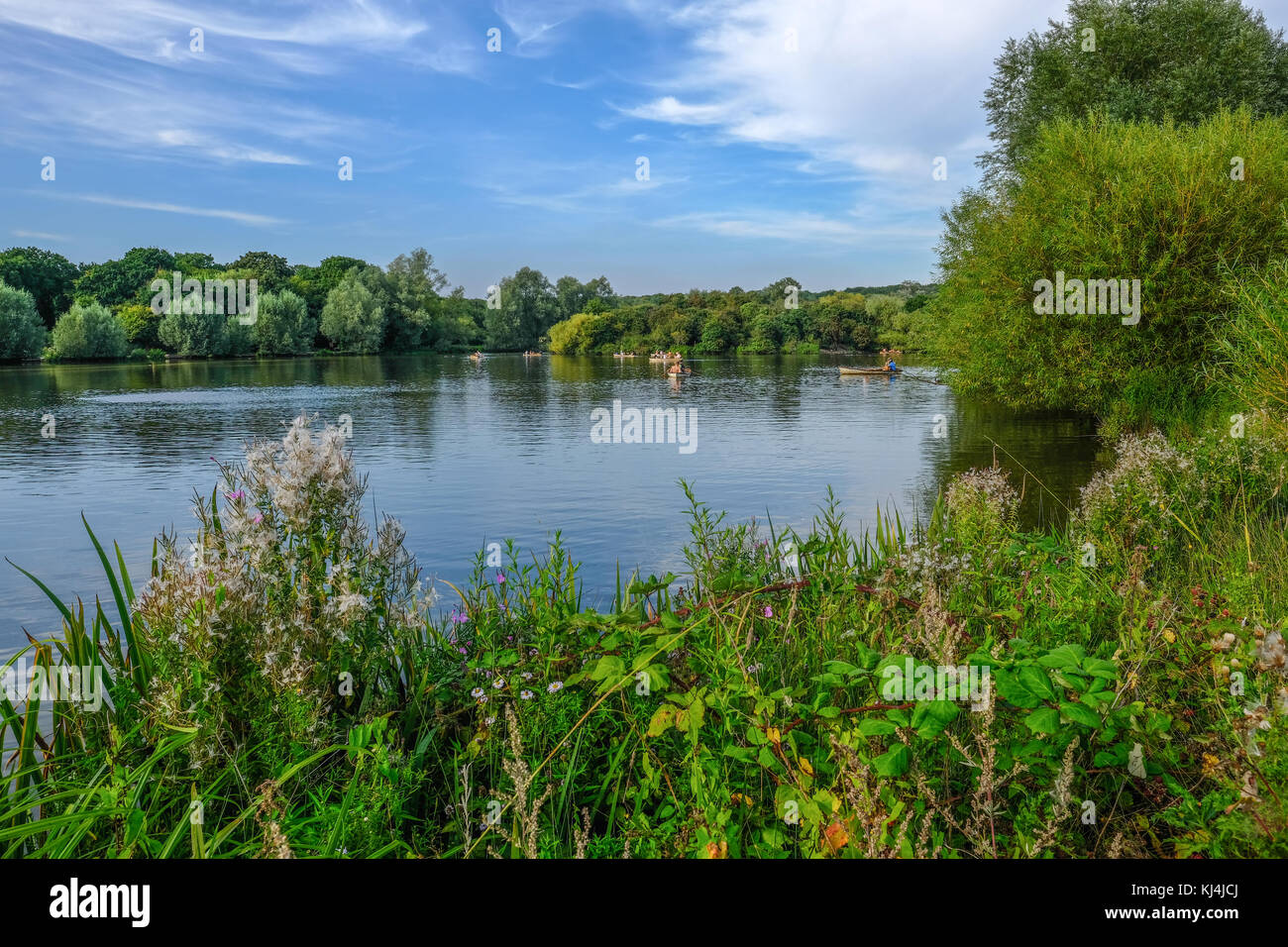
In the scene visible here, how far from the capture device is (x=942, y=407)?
1761 inches

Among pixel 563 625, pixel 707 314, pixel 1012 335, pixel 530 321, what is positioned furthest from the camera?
pixel 530 321

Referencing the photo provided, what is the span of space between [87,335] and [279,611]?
330 ft

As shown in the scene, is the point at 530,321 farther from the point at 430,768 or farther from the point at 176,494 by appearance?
the point at 430,768

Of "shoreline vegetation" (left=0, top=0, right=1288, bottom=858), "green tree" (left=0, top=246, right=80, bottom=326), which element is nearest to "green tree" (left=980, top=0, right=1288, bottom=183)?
"shoreline vegetation" (left=0, top=0, right=1288, bottom=858)

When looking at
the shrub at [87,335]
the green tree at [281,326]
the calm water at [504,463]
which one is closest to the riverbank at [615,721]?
the calm water at [504,463]

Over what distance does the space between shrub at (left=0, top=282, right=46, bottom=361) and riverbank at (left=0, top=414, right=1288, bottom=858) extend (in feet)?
317

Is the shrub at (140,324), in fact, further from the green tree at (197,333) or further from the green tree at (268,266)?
the green tree at (268,266)

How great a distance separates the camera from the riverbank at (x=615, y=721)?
9.96ft

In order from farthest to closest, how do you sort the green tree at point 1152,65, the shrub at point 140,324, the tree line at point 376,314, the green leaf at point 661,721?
the shrub at point 140,324
the tree line at point 376,314
the green tree at point 1152,65
the green leaf at point 661,721

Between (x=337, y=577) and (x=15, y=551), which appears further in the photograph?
(x=15, y=551)

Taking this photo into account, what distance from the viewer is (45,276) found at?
110m

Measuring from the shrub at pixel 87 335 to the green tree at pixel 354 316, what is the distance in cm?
2575
